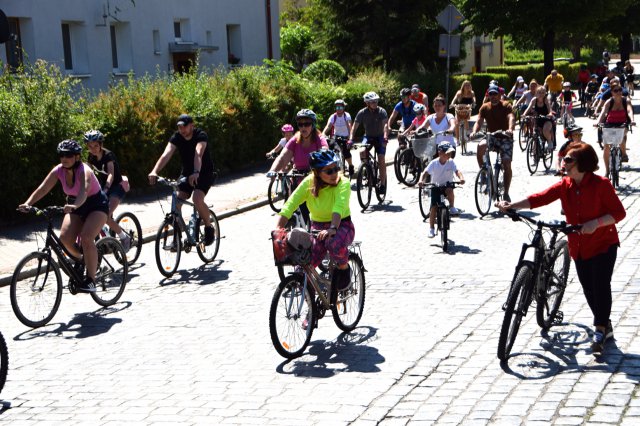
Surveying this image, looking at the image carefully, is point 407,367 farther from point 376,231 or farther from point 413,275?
point 376,231

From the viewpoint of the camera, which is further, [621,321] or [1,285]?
[1,285]

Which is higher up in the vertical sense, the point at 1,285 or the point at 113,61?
the point at 113,61

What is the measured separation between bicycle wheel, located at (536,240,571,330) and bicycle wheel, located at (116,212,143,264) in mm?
6227

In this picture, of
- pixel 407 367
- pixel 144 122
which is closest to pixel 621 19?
pixel 144 122

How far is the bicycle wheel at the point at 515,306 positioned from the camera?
727cm

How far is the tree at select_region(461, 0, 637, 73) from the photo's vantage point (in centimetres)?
4225

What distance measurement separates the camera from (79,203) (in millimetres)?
9750

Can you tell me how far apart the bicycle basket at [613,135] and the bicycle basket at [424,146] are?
9.70 feet

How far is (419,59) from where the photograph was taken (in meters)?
40.2

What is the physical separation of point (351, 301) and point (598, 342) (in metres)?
2.22

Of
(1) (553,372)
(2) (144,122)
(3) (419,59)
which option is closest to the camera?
(1) (553,372)

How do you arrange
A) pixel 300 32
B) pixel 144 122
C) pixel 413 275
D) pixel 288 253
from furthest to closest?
pixel 300 32 < pixel 144 122 < pixel 413 275 < pixel 288 253

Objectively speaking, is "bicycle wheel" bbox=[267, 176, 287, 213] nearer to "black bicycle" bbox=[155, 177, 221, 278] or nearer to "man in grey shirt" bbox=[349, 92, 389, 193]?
"man in grey shirt" bbox=[349, 92, 389, 193]

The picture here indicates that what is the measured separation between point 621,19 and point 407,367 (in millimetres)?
52296
